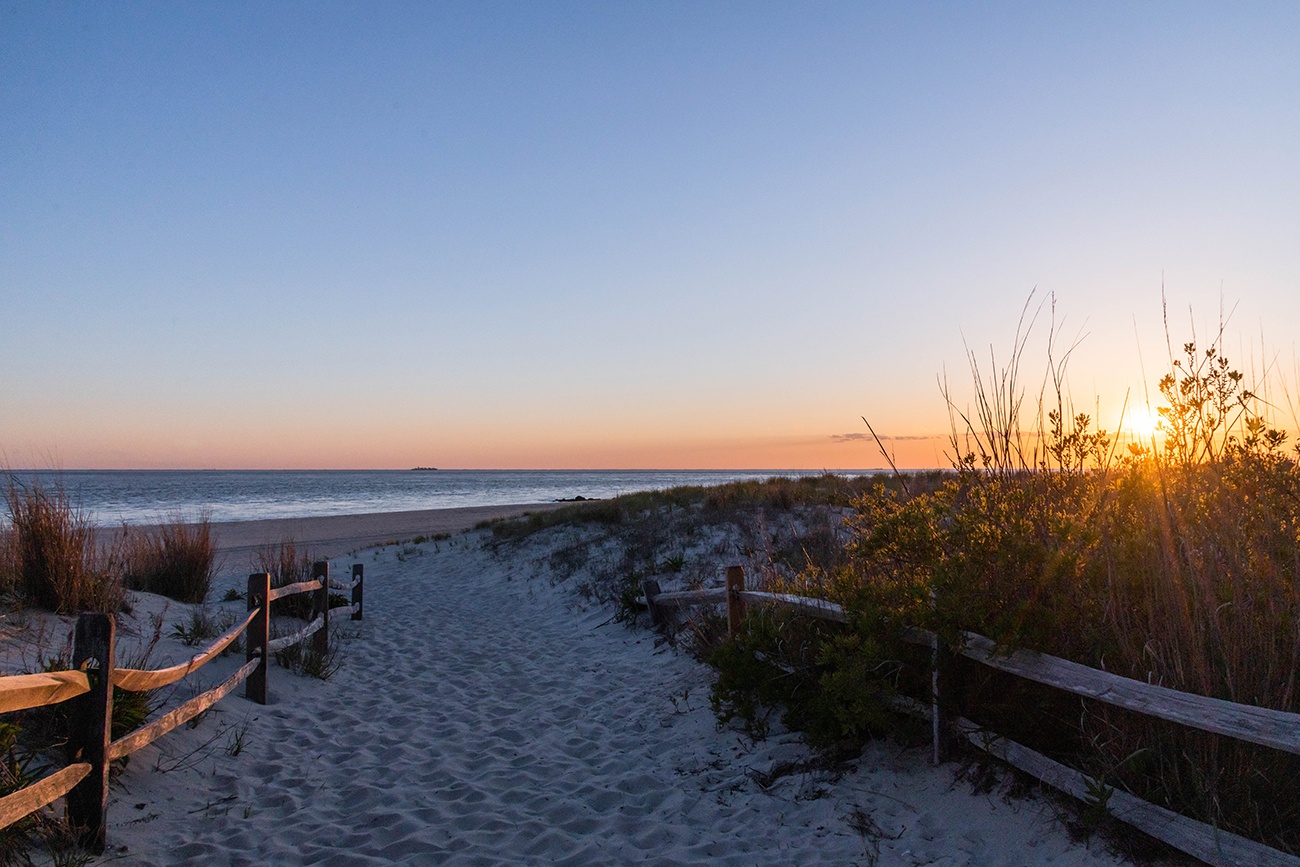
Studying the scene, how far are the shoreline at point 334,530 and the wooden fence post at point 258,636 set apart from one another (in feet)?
42.6

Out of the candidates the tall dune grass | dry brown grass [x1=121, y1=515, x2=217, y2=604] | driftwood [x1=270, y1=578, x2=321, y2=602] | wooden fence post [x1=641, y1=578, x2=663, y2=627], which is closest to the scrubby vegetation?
the tall dune grass

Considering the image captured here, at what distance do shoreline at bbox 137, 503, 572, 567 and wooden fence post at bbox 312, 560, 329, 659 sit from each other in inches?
410

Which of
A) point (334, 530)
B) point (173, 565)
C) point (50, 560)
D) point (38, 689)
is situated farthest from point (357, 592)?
point (334, 530)

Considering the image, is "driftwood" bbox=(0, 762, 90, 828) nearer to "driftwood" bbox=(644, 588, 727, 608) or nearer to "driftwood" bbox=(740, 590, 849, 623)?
"driftwood" bbox=(740, 590, 849, 623)

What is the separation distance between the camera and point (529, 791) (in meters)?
5.31

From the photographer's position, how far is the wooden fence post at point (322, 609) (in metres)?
8.47

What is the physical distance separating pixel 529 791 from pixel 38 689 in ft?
9.99

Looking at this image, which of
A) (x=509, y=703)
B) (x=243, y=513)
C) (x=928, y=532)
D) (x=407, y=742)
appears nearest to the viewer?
(x=928, y=532)

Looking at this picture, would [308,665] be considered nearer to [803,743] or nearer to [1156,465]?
[803,743]

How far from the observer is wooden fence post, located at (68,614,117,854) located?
3838 millimetres

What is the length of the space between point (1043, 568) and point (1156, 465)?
1.07m

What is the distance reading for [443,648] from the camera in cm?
997

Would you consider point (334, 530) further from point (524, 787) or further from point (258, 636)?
point (524, 787)

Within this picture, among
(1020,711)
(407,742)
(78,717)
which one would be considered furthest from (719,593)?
(78,717)
